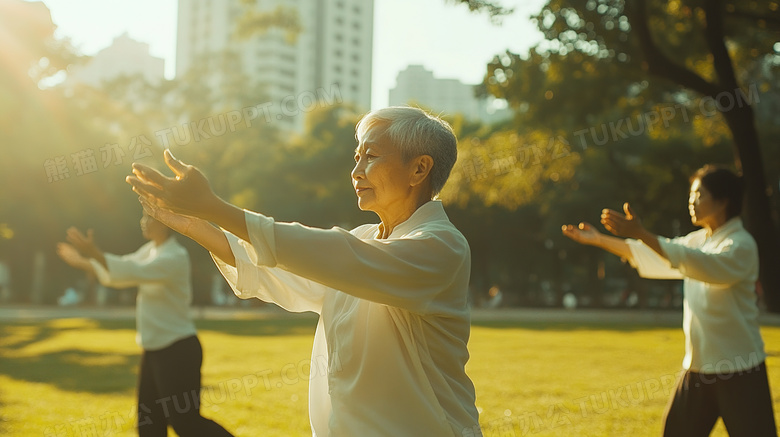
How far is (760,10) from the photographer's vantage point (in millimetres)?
17297

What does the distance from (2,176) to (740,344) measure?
68.0 feet

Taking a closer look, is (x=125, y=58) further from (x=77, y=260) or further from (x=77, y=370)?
(x=77, y=260)

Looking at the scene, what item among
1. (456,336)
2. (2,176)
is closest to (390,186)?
(456,336)

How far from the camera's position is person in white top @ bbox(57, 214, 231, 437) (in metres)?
5.11

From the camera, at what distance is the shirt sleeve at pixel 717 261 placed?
14.1 feet

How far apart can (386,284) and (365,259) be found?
0.34ft

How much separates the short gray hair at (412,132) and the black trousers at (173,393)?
2976 mm

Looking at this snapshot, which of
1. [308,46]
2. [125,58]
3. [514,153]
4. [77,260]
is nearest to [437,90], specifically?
[308,46]

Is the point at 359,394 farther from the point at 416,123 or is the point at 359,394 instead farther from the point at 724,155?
the point at 724,155

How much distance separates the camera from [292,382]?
11273 mm

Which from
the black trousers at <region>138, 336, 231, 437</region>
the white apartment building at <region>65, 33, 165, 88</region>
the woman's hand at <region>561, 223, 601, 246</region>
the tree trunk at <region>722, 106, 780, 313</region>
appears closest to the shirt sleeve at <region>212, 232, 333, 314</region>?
the woman's hand at <region>561, 223, 601, 246</region>

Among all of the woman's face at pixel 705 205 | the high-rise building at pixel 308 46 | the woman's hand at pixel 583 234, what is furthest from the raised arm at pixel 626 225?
the high-rise building at pixel 308 46

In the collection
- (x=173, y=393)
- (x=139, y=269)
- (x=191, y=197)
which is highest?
(x=191, y=197)

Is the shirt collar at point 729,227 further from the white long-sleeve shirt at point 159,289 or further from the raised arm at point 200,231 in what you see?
the white long-sleeve shirt at point 159,289
